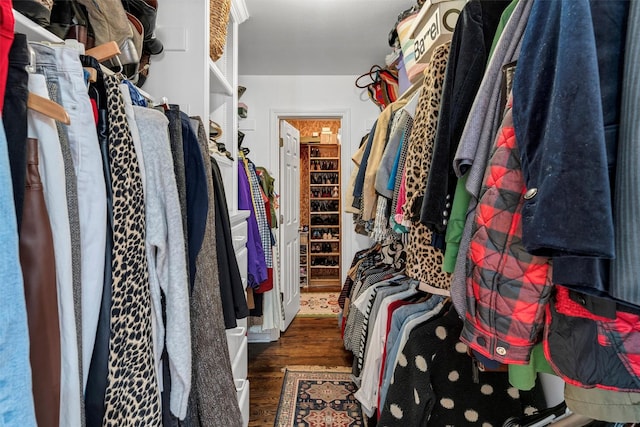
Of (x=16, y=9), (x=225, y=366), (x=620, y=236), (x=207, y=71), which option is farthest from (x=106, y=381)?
(x=207, y=71)

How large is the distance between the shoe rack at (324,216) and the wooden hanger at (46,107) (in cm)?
465

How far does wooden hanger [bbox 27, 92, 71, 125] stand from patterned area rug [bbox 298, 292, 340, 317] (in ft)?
11.1

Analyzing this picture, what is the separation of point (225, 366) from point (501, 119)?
38.3 inches

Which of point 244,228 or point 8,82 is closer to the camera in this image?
point 8,82

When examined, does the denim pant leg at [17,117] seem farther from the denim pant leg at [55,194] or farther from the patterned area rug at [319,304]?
the patterned area rug at [319,304]

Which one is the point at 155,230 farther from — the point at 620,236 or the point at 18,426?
the point at 620,236

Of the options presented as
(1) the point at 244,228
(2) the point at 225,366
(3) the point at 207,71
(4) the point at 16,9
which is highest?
(3) the point at 207,71

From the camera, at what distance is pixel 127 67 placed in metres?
1.18

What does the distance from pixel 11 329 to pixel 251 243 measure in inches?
65.6

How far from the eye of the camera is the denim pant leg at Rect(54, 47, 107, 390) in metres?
0.62

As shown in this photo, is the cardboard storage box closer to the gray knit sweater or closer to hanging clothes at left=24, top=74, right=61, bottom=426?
the gray knit sweater

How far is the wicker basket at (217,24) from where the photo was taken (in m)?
1.50

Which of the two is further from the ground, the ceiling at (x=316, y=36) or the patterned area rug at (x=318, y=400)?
the ceiling at (x=316, y=36)

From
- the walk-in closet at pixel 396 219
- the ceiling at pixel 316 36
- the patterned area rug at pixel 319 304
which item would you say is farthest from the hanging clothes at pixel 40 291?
the patterned area rug at pixel 319 304
